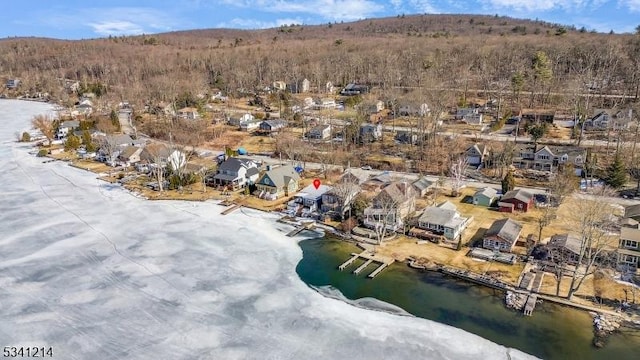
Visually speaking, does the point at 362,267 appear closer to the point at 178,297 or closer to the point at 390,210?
the point at 390,210

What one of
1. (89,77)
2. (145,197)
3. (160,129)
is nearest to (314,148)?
(145,197)

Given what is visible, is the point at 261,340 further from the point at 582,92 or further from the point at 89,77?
the point at 89,77

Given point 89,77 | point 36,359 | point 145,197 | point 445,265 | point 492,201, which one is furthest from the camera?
point 89,77

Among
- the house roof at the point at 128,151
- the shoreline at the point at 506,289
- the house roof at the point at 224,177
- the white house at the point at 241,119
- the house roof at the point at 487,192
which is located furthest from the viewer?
the white house at the point at 241,119

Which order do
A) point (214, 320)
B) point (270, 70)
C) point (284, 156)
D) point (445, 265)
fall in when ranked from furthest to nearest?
point (270, 70), point (284, 156), point (445, 265), point (214, 320)

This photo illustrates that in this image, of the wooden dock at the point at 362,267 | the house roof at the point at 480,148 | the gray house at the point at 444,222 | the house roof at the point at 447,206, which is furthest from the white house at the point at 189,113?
the wooden dock at the point at 362,267

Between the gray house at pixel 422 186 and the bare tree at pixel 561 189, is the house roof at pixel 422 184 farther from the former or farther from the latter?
the bare tree at pixel 561 189

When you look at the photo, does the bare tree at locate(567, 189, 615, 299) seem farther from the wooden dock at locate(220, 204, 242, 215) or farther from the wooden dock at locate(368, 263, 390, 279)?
the wooden dock at locate(220, 204, 242, 215)
